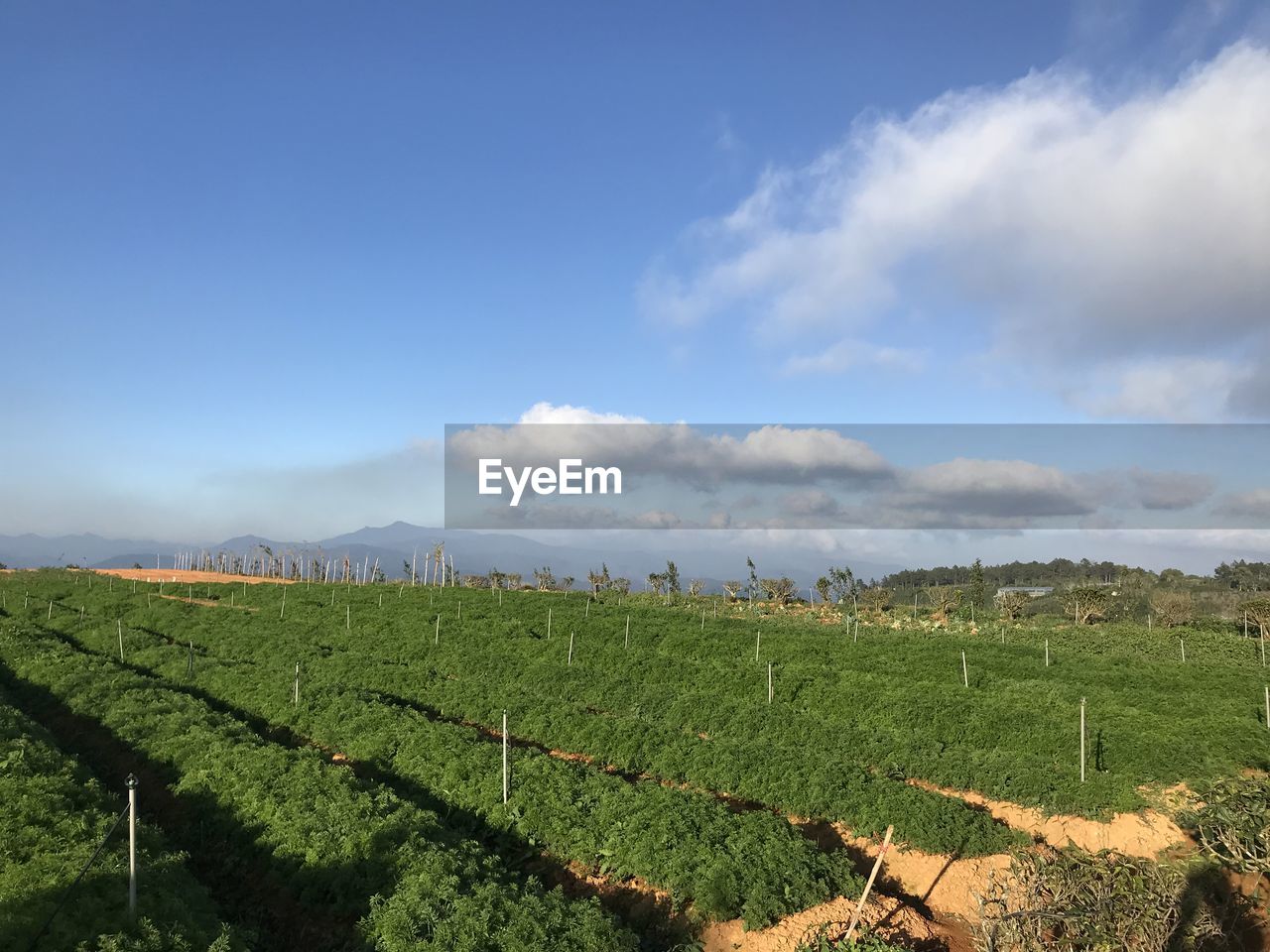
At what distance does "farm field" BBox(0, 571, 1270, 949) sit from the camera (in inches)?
557

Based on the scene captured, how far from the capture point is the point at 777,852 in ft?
50.8

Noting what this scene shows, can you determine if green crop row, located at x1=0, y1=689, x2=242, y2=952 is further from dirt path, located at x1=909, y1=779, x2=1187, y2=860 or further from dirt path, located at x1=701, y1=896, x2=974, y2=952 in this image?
dirt path, located at x1=909, y1=779, x2=1187, y2=860

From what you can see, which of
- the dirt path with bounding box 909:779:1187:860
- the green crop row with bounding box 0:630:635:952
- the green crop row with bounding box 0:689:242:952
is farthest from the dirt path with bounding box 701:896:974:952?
the green crop row with bounding box 0:689:242:952

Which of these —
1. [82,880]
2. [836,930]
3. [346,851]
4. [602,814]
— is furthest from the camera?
[602,814]

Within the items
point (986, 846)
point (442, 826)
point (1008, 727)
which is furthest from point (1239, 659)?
point (442, 826)

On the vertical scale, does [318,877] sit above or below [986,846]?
above

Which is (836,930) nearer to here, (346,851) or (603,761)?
(603,761)

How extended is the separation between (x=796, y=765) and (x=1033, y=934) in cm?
952

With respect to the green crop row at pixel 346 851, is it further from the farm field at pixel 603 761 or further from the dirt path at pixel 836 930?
the dirt path at pixel 836 930

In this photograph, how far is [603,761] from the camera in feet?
73.1

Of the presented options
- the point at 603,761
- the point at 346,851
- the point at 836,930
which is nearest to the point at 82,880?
the point at 346,851

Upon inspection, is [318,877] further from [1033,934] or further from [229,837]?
[1033,934]

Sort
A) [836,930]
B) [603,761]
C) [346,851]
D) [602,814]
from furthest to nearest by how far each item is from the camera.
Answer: [603,761] → [602,814] → [346,851] → [836,930]

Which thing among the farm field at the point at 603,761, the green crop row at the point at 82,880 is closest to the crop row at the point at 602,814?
the farm field at the point at 603,761
